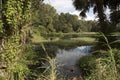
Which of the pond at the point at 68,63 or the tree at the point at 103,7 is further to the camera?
the tree at the point at 103,7

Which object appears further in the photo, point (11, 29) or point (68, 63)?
point (68, 63)

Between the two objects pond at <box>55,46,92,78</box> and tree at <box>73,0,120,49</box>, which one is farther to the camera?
tree at <box>73,0,120,49</box>

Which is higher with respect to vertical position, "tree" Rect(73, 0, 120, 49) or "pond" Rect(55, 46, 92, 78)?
"tree" Rect(73, 0, 120, 49)

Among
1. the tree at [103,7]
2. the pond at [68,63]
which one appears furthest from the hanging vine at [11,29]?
the tree at [103,7]

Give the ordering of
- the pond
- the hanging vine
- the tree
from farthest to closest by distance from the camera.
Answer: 1. the tree
2. the pond
3. the hanging vine

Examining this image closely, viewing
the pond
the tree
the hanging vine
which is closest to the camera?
the hanging vine

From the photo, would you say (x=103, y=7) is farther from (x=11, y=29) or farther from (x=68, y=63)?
(x=11, y=29)

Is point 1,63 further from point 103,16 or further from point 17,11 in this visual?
point 103,16

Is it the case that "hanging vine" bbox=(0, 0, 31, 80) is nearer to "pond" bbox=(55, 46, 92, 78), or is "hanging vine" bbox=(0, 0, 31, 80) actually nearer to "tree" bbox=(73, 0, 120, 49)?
"pond" bbox=(55, 46, 92, 78)

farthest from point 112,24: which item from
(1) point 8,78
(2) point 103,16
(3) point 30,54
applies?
(1) point 8,78

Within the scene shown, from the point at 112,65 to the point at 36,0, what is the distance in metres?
4.48

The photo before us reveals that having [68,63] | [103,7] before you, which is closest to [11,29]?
[68,63]

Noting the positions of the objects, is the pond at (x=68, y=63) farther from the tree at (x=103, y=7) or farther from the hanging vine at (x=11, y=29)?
the tree at (x=103, y=7)

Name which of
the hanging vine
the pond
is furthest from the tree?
the hanging vine
